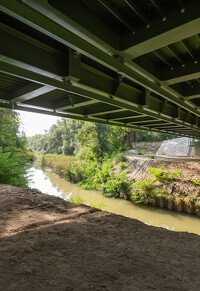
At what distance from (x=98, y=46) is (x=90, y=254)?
2.93m

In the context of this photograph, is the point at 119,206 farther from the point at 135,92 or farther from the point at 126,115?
the point at 135,92

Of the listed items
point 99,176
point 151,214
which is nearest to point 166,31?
point 151,214

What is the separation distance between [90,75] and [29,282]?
3685 millimetres

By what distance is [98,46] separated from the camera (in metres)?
2.57

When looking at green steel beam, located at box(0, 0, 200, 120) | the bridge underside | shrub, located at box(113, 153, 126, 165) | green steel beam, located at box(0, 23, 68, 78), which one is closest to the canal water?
shrub, located at box(113, 153, 126, 165)

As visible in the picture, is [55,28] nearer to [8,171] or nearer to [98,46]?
[98,46]

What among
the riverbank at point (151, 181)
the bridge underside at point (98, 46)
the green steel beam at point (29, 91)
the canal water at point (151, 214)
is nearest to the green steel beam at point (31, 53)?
the bridge underside at point (98, 46)

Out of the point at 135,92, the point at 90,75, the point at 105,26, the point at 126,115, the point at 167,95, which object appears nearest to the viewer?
the point at 105,26

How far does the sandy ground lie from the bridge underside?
2.70 meters

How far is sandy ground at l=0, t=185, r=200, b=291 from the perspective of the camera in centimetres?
212

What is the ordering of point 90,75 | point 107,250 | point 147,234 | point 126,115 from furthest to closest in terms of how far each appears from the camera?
point 126,115, point 90,75, point 147,234, point 107,250

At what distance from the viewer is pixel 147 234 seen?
3.76 metres

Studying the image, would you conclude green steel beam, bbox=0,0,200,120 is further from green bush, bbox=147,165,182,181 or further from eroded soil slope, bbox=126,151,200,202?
green bush, bbox=147,165,182,181

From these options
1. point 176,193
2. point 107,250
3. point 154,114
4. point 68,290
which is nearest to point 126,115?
point 154,114
